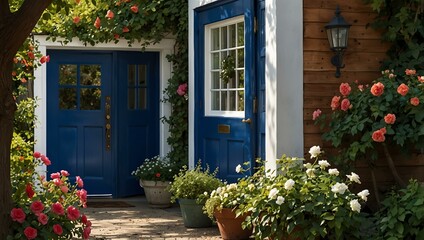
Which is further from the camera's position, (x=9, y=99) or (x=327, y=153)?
(x=327, y=153)

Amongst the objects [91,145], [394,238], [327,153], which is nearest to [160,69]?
[91,145]

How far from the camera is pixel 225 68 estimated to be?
9.15 metres

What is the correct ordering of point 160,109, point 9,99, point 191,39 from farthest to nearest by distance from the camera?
point 160,109 → point 191,39 → point 9,99

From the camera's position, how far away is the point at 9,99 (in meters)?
5.61

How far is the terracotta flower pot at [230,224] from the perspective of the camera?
24.8 feet

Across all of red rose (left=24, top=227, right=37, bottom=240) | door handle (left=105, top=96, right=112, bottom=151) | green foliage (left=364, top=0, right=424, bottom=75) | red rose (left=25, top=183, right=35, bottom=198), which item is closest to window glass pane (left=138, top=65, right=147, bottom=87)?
door handle (left=105, top=96, right=112, bottom=151)

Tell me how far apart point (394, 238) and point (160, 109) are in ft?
17.6

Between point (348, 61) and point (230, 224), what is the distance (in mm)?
1834

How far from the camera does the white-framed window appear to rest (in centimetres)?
893

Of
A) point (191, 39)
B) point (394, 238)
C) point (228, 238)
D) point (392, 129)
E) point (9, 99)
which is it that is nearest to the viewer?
point (9, 99)

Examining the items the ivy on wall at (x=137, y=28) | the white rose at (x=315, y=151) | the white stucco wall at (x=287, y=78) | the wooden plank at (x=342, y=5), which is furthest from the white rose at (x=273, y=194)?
the ivy on wall at (x=137, y=28)

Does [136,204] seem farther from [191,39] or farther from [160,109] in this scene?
[191,39]

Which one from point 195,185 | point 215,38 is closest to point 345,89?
point 195,185

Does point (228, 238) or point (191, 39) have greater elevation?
point (191, 39)
